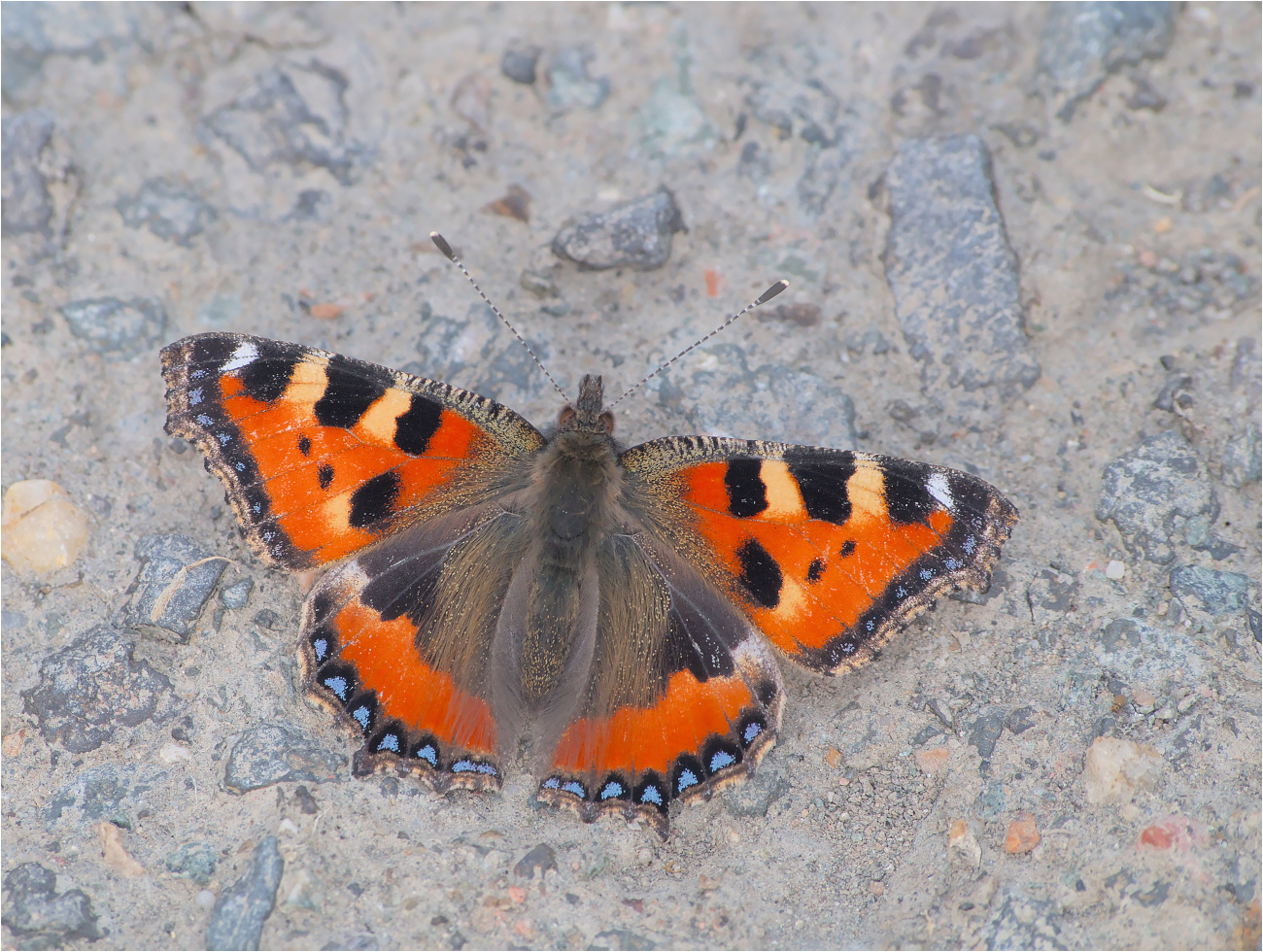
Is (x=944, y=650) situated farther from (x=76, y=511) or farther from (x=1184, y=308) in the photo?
(x=76, y=511)

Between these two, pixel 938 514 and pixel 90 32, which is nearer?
pixel 938 514

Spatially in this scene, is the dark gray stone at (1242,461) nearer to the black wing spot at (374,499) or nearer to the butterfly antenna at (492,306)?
the butterfly antenna at (492,306)

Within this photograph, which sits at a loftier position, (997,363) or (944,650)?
(997,363)

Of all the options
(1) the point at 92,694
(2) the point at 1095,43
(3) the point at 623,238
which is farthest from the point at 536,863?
(2) the point at 1095,43

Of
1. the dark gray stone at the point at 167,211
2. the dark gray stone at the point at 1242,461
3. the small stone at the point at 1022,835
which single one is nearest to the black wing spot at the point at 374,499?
the dark gray stone at the point at 167,211

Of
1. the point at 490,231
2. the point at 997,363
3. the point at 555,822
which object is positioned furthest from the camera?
the point at 490,231

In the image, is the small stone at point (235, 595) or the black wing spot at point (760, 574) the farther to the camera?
the small stone at point (235, 595)

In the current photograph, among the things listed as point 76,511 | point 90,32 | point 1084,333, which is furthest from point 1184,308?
point 90,32
